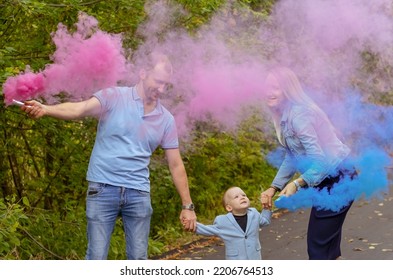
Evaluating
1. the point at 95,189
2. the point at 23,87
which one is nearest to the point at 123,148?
the point at 95,189

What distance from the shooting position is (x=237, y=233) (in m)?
4.98

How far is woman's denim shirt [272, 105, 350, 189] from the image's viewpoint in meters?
4.73

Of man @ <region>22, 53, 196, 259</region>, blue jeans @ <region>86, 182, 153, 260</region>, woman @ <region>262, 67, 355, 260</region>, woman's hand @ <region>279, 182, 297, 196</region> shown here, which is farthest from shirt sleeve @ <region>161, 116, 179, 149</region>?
woman's hand @ <region>279, 182, 297, 196</region>

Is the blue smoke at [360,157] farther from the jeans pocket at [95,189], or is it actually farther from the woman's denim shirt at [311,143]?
the jeans pocket at [95,189]

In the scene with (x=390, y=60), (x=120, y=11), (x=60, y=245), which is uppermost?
(x=120, y=11)

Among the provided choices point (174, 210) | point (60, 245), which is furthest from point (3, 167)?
point (174, 210)

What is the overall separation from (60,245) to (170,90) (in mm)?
2061

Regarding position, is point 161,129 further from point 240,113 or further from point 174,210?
point 174,210

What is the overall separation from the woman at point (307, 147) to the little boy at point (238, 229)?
139 mm

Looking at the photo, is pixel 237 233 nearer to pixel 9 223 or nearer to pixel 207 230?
pixel 207 230

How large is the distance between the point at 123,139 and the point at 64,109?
0.38 m

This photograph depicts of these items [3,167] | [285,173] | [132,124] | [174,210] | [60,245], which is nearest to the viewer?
[132,124]

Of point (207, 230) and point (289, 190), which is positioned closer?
point (289, 190)

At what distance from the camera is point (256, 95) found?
5.29 m
